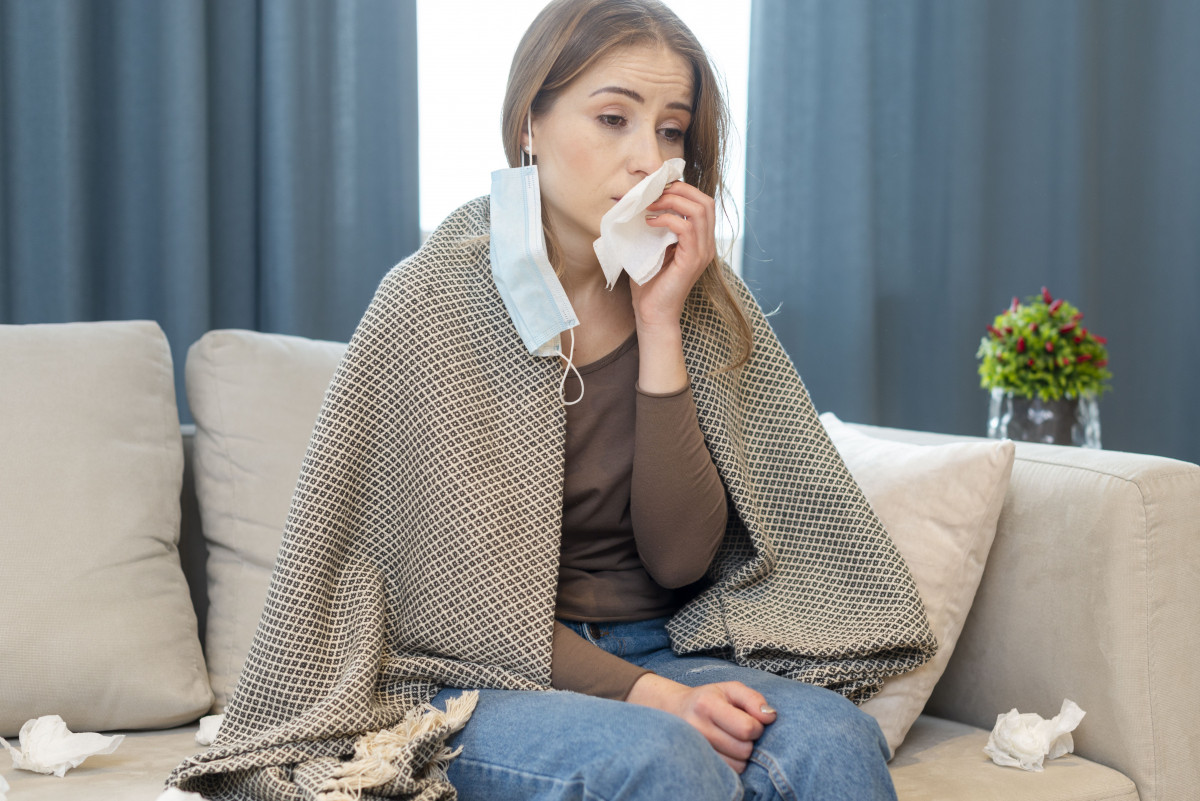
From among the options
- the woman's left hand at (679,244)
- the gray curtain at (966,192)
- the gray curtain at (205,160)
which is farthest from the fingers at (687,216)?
the gray curtain at (966,192)

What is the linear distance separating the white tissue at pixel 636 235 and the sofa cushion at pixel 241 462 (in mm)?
531

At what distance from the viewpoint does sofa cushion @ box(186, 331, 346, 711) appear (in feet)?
4.45

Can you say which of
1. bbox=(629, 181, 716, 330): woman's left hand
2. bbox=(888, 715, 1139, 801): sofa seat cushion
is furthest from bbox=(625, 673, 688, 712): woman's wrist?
bbox=(629, 181, 716, 330): woman's left hand

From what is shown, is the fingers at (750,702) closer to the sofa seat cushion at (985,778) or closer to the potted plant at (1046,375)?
the sofa seat cushion at (985,778)

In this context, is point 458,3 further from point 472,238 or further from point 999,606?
point 999,606

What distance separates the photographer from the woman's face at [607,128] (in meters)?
1.12

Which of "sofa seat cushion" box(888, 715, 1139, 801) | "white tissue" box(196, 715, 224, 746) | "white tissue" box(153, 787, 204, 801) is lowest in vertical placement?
"white tissue" box(196, 715, 224, 746)

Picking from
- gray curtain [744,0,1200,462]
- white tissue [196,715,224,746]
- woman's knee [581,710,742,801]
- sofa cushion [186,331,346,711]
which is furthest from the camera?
gray curtain [744,0,1200,462]

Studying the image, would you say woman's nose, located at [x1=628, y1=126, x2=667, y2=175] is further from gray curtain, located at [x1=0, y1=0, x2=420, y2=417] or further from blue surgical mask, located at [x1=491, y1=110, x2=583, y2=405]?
gray curtain, located at [x1=0, y1=0, x2=420, y2=417]

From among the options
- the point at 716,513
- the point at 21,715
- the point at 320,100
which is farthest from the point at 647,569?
the point at 320,100

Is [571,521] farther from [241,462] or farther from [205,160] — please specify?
[205,160]

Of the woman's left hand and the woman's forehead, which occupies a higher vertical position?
the woman's forehead

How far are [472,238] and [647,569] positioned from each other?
0.42 meters

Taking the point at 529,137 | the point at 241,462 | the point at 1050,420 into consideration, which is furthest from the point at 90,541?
the point at 1050,420
